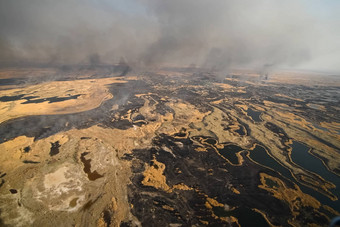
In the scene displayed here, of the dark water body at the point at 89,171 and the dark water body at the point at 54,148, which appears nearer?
the dark water body at the point at 89,171

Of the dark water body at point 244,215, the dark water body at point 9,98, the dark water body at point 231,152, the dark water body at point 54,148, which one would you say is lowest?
the dark water body at point 244,215

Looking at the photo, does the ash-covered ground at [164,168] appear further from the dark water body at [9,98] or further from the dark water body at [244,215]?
the dark water body at [9,98]

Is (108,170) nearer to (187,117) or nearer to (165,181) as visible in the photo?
(165,181)

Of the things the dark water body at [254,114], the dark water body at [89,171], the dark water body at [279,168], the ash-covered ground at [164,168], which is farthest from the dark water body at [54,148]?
Result: the dark water body at [254,114]

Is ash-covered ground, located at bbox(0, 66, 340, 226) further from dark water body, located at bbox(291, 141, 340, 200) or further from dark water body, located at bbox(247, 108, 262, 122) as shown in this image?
dark water body, located at bbox(247, 108, 262, 122)

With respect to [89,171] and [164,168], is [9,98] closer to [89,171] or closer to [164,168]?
[89,171]

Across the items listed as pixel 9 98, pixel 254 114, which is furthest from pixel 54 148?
pixel 254 114

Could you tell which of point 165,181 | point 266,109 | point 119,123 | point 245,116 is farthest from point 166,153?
point 266,109

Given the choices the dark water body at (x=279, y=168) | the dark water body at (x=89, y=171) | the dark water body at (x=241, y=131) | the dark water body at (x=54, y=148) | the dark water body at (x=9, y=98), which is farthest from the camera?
the dark water body at (x=9, y=98)
